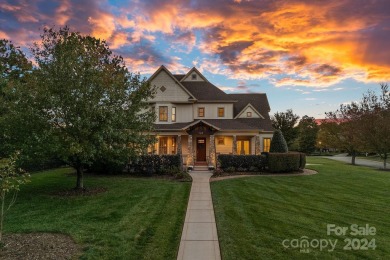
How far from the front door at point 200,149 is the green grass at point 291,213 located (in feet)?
37.5

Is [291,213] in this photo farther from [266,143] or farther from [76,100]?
[266,143]

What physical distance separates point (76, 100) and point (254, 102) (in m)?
27.5

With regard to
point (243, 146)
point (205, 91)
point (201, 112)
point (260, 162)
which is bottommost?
point (260, 162)

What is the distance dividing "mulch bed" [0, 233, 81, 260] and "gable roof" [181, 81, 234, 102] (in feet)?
82.6

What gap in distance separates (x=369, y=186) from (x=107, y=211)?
1696cm

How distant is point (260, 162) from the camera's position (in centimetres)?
2388

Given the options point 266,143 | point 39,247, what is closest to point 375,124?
point 266,143

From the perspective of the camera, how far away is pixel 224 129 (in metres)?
29.3

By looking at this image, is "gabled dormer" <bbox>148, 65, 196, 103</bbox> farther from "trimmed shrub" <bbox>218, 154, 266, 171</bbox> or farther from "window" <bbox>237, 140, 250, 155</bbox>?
"trimmed shrub" <bbox>218, 154, 266, 171</bbox>

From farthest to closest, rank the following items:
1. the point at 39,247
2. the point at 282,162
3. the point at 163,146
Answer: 1. the point at 163,146
2. the point at 282,162
3. the point at 39,247

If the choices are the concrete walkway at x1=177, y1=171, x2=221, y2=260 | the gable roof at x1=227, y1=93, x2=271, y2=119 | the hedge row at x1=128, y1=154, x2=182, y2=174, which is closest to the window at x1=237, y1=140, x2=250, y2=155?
the gable roof at x1=227, y1=93, x2=271, y2=119

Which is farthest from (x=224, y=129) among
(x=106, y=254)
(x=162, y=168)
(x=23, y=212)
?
(x=106, y=254)

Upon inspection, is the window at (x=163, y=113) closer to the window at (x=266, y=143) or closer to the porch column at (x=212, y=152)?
the porch column at (x=212, y=152)

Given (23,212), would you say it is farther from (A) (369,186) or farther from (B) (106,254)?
(A) (369,186)
